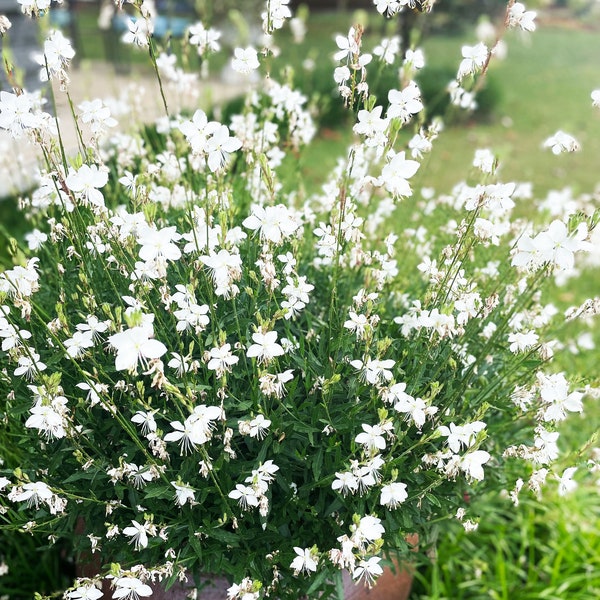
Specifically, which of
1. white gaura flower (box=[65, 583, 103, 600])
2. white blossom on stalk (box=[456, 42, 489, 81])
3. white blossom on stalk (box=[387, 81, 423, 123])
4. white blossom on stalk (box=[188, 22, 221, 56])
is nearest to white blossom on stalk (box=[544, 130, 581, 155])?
white blossom on stalk (box=[456, 42, 489, 81])

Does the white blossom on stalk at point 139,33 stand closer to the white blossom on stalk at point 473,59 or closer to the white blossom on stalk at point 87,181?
the white blossom on stalk at point 87,181

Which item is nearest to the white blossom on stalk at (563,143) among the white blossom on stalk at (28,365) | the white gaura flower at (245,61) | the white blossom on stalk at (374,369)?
the white blossom on stalk at (374,369)

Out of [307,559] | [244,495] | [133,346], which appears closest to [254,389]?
[244,495]

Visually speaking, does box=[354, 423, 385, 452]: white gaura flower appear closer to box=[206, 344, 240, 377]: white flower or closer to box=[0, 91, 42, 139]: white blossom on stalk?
box=[206, 344, 240, 377]: white flower

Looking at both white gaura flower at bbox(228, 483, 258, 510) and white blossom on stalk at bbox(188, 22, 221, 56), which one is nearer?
white gaura flower at bbox(228, 483, 258, 510)

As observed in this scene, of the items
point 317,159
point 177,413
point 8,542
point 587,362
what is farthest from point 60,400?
point 317,159

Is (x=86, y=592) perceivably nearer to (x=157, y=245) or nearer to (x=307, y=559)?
(x=307, y=559)
